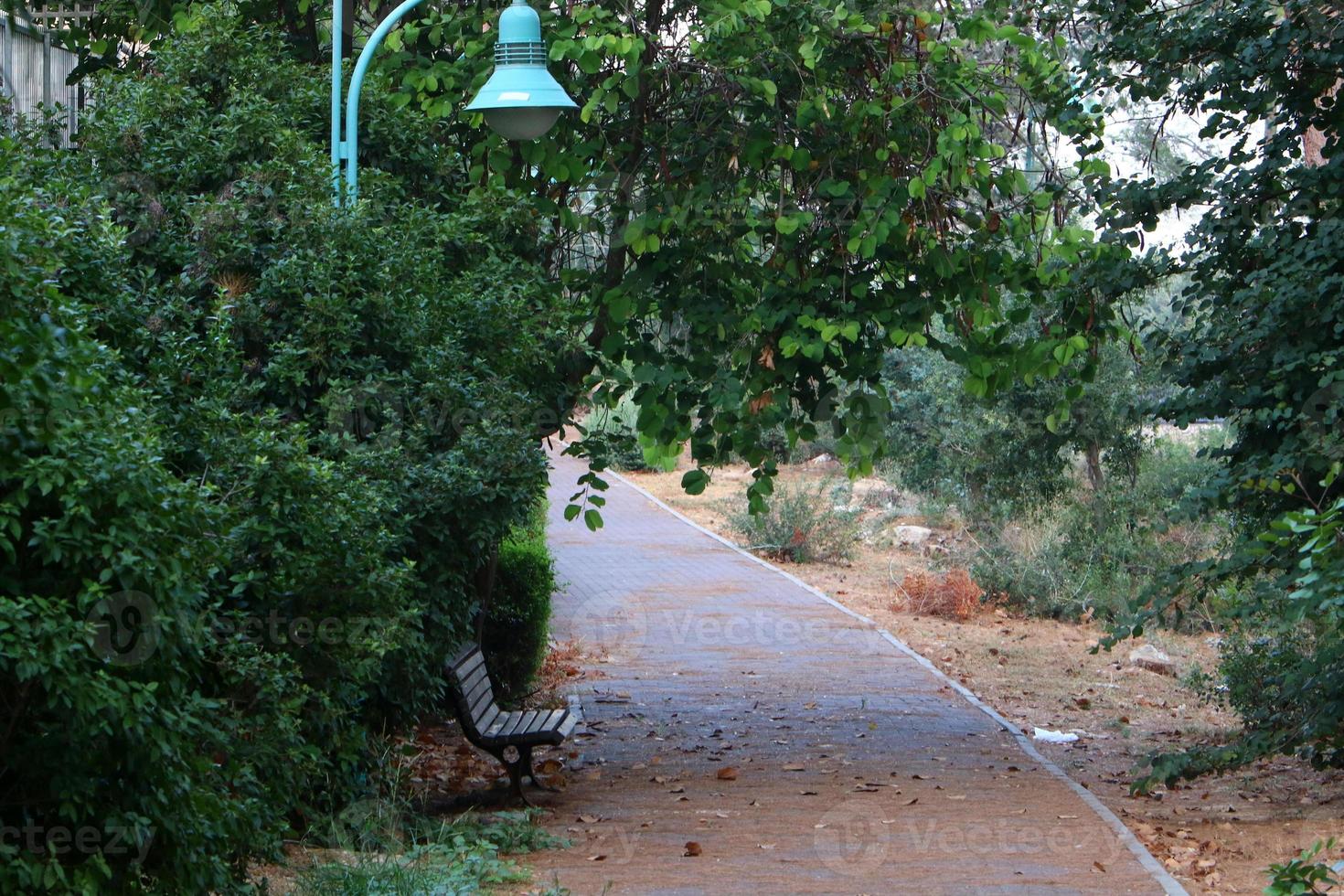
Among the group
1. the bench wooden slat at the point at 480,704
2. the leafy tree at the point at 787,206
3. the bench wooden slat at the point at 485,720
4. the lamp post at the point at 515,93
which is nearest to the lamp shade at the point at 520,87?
the lamp post at the point at 515,93

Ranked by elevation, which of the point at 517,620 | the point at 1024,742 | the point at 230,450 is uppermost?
the point at 230,450

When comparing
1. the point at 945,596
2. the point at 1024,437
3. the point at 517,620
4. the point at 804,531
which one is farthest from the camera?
the point at 804,531

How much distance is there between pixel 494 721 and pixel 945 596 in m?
9.92

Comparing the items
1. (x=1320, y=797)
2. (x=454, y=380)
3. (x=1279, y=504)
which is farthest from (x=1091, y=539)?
(x=454, y=380)

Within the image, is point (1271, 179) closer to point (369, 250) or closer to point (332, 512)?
point (369, 250)

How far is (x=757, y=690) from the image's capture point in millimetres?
12594

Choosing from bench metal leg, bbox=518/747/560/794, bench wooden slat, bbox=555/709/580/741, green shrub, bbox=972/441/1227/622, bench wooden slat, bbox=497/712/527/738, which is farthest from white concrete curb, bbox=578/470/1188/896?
bench wooden slat, bbox=497/712/527/738

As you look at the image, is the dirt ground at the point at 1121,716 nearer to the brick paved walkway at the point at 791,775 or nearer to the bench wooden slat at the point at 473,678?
the brick paved walkway at the point at 791,775

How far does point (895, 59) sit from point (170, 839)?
20.4 feet

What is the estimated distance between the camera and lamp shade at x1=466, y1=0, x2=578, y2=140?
6.50 metres

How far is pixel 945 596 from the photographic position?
17.1m

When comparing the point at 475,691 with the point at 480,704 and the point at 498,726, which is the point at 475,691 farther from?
the point at 498,726

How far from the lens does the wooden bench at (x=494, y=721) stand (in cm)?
775

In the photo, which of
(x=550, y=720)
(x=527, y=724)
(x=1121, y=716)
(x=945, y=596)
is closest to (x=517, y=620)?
(x=550, y=720)
